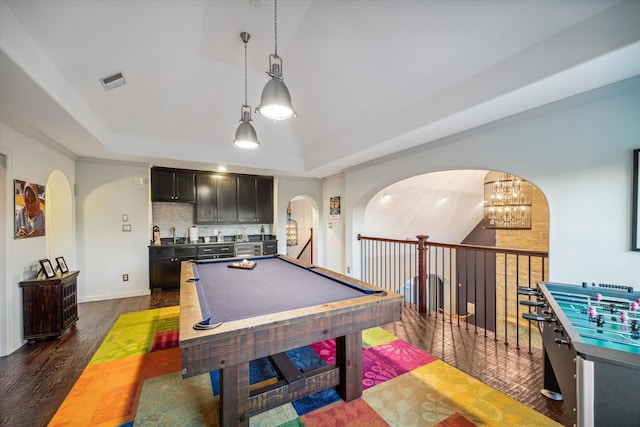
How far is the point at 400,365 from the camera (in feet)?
7.80

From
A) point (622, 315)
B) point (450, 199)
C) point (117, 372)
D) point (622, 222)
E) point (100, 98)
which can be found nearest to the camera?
point (622, 315)

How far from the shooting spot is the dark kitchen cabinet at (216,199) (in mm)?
5488

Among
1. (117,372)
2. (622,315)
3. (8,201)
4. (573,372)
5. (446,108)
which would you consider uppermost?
(446,108)

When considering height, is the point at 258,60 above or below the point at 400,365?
above

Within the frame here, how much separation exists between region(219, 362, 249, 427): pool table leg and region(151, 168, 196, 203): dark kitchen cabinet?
4.55 m

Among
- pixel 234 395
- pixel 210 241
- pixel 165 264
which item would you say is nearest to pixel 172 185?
pixel 210 241

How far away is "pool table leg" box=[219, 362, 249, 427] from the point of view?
4.91 ft

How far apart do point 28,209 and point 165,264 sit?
225cm

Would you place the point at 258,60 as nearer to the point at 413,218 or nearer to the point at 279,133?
the point at 279,133

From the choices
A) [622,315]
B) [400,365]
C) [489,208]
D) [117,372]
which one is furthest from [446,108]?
[117,372]

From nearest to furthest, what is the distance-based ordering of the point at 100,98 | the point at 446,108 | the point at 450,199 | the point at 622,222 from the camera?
the point at 622,222 → the point at 446,108 → the point at 100,98 → the point at 450,199

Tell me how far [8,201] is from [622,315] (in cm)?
495

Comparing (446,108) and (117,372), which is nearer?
(117,372)

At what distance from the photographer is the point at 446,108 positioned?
2611mm
